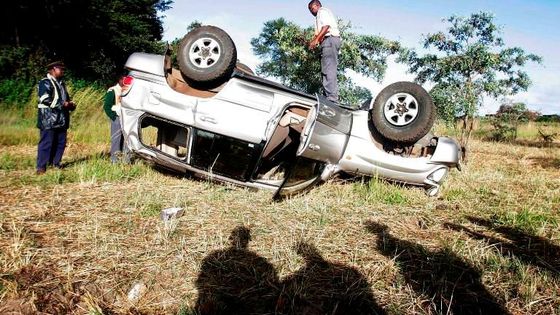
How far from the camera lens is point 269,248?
290 centimetres

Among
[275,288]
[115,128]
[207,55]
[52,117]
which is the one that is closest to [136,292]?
[275,288]

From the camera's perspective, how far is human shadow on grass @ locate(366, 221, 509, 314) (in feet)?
7.23

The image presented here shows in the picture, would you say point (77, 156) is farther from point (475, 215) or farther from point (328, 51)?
point (475, 215)

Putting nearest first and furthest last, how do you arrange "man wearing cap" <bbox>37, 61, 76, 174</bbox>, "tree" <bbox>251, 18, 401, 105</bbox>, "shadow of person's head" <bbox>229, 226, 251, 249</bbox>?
"shadow of person's head" <bbox>229, 226, 251, 249</bbox> < "man wearing cap" <bbox>37, 61, 76, 174</bbox> < "tree" <bbox>251, 18, 401, 105</bbox>

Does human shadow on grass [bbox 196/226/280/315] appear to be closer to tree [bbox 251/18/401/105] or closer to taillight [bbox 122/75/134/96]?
taillight [bbox 122/75/134/96]

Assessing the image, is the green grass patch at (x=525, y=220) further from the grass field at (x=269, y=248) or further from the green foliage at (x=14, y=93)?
the green foliage at (x=14, y=93)

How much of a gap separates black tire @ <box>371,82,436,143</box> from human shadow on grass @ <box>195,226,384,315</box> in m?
2.12

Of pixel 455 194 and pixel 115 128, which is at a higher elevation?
pixel 455 194

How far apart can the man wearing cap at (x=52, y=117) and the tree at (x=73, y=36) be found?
11.9 m

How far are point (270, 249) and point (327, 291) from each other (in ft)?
2.18

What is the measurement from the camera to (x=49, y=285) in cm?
228

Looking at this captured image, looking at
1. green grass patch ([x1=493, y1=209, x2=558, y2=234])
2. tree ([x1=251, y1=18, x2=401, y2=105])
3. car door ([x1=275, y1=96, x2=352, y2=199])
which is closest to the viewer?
green grass patch ([x1=493, y1=209, x2=558, y2=234])

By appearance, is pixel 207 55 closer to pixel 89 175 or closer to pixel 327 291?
pixel 89 175

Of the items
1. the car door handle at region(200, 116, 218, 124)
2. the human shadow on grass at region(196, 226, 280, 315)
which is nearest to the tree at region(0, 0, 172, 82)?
the car door handle at region(200, 116, 218, 124)
